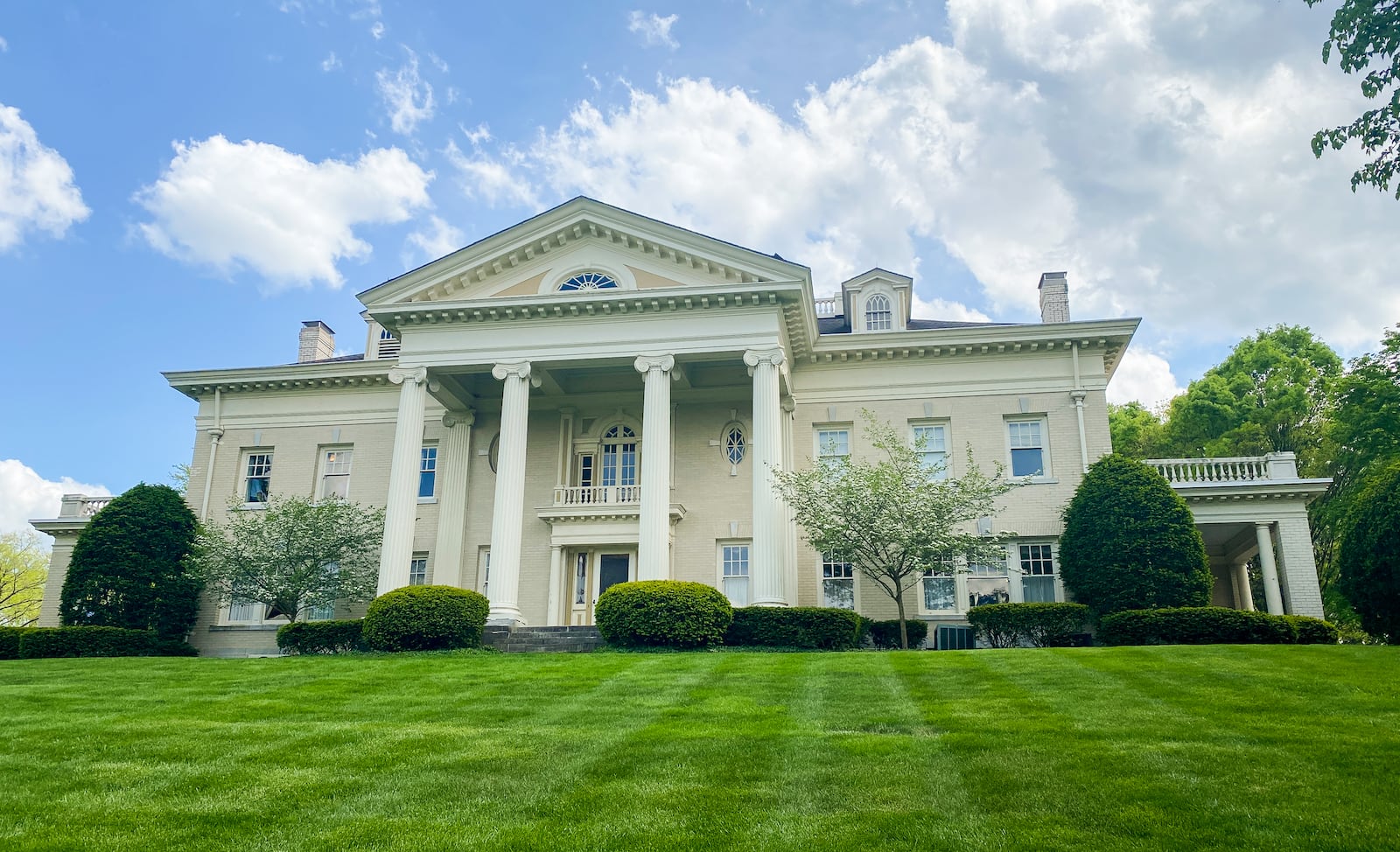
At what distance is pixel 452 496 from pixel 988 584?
551 inches

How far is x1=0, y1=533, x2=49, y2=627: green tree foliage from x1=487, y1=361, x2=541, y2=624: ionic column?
40228mm

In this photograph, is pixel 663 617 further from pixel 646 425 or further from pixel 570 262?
pixel 570 262

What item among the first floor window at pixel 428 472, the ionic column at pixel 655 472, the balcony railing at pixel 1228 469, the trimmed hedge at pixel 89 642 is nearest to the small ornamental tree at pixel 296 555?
the first floor window at pixel 428 472

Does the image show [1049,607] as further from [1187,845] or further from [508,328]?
[1187,845]

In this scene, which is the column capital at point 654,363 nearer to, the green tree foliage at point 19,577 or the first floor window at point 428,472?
the first floor window at point 428,472

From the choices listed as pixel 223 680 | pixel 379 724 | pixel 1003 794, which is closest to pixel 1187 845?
pixel 1003 794

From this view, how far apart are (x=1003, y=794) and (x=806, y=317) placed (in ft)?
58.3

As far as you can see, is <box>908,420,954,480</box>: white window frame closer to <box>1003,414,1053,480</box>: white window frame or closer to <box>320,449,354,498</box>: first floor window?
<box>1003,414,1053,480</box>: white window frame

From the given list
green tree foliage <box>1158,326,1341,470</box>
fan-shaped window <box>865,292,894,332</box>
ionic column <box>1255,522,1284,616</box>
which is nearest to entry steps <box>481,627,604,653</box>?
fan-shaped window <box>865,292,894,332</box>

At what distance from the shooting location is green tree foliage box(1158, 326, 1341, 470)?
3669cm

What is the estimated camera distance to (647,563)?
22.0 meters

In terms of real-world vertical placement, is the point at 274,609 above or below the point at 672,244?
below

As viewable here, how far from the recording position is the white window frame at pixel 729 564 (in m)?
25.4

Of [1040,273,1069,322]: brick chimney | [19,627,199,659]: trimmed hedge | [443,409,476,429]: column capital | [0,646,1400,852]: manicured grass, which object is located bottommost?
[0,646,1400,852]: manicured grass
